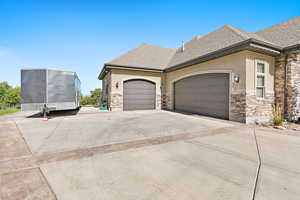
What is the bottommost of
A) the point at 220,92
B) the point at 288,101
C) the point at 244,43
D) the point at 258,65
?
the point at 288,101

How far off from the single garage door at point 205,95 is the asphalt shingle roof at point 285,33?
12.0ft

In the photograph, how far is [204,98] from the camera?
326 inches

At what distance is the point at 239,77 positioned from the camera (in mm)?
6375

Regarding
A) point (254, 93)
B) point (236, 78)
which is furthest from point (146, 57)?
point (254, 93)

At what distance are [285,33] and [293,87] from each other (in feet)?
12.0

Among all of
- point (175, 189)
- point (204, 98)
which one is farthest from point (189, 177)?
point (204, 98)

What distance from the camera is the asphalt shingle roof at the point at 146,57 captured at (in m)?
10.9

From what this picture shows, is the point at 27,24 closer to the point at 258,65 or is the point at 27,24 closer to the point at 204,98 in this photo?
the point at 204,98

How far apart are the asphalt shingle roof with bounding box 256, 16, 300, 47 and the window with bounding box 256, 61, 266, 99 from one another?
1.75 metres

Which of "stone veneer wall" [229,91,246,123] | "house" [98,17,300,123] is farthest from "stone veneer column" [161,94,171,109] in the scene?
"stone veneer wall" [229,91,246,123]

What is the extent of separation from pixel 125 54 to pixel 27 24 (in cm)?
681

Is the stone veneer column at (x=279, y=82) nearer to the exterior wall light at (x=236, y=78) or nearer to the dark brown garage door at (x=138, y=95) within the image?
the exterior wall light at (x=236, y=78)

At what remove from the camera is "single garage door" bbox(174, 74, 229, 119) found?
718cm

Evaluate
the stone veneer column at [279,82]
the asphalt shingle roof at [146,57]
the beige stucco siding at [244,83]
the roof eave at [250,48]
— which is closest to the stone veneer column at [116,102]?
the asphalt shingle roof at [146,57]
